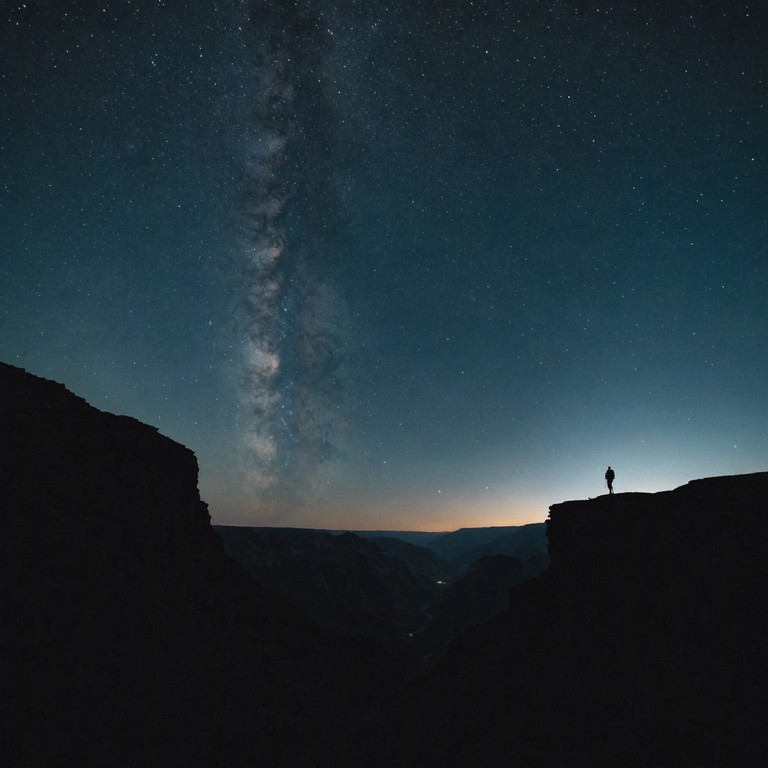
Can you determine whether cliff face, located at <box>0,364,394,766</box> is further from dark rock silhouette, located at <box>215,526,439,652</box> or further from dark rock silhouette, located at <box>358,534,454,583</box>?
dark rock silhouette, located at <box>358,534,454,583</box>

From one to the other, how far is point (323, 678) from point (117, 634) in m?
19.4

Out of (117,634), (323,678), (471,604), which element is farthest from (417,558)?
(117,634)

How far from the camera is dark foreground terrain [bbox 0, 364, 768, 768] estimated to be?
14852 millimetres

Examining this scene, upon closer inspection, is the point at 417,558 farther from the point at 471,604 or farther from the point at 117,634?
the point at 117,634

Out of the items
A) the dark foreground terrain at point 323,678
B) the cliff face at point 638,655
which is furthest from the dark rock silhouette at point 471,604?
the cliff face at point 638,655

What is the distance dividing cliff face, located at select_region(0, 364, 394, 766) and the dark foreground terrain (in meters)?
0.08

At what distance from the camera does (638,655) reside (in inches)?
685

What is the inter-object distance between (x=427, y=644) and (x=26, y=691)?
180ft

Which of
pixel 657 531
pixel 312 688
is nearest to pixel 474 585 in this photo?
pixel 312 688

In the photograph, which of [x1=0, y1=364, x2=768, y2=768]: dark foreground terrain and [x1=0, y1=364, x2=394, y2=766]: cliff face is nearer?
[x1=0, y1=364, x2=768, y2=768]: dark foreground terrain

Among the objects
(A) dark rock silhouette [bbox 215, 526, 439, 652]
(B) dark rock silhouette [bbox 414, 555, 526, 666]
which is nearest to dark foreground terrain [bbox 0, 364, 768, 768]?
(A) dark rock silhouette [bbox 215, 526, 439, 652]

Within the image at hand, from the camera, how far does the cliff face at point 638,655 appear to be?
46.7ft

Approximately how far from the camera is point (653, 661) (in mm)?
16641

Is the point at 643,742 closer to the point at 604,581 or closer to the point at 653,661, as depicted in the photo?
the point at 653,661
